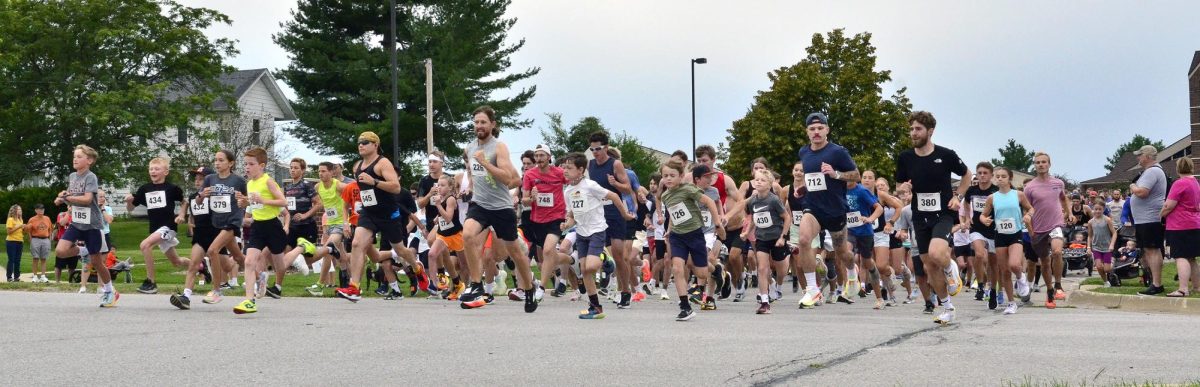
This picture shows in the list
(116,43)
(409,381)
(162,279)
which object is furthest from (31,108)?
(409,381)

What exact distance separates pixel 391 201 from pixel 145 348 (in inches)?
198

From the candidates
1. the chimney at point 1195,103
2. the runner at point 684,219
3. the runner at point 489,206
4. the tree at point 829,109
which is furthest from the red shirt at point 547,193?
the chimney at point 1195,103

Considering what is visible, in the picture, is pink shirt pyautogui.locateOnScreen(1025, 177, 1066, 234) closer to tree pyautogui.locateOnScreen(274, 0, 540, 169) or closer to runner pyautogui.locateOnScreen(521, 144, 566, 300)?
runner pyautogui.locateOnScreen(521, 144, 566, 300)

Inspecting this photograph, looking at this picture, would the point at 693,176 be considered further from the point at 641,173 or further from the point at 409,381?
the point at 641,173

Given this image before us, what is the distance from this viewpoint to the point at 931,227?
38.0ft

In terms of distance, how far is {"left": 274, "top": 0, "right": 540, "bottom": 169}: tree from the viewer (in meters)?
50.4

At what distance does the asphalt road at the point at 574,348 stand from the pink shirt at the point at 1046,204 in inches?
68.4

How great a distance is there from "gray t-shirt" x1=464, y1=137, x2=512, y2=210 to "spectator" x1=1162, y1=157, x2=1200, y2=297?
7.44m

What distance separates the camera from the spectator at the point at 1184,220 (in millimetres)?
14594

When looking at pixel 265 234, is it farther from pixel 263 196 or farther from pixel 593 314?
pixel 593 314

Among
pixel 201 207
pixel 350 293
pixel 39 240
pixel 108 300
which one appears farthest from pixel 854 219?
pixel 39 240

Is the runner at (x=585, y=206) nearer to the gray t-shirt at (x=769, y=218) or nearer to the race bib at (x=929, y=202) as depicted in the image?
the gray t-shirt at (x=769, y=218)

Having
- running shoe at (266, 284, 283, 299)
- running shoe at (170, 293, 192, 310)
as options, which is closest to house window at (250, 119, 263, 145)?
running shoe at (266, 284, 283, 299)

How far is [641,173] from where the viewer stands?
246ft
